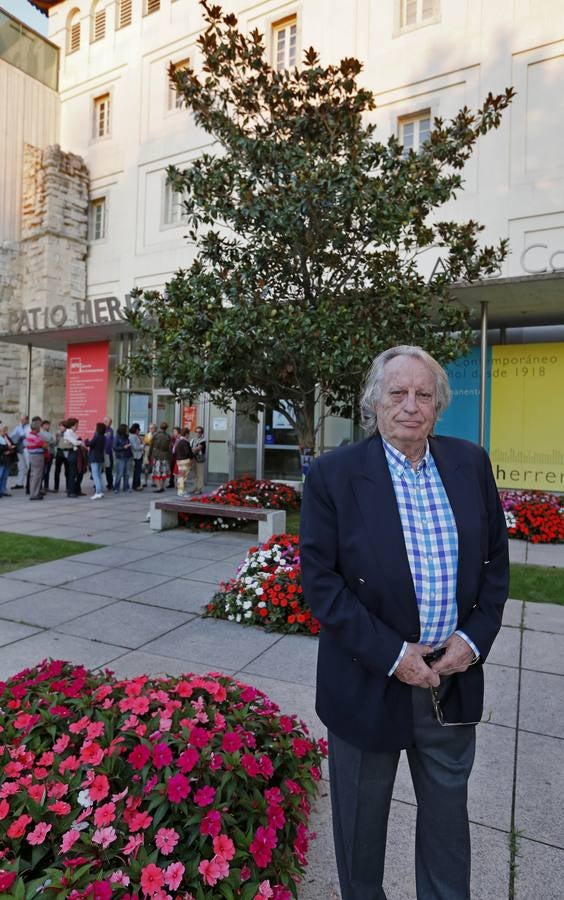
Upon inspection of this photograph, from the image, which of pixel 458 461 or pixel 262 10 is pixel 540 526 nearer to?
pixel 458 461

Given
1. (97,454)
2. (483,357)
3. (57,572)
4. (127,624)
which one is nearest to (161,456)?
(97,454)

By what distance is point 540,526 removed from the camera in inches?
358

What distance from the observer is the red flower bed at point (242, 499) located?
31.3 ft

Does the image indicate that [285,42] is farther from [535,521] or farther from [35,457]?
[535,521]

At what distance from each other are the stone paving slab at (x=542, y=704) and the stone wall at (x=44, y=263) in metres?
19.6

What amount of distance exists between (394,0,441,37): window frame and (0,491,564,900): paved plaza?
45.8 ft

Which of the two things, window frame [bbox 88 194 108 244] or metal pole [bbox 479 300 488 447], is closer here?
metal pole [bbox 479 300 488 447]

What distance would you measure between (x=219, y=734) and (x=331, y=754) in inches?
24.7

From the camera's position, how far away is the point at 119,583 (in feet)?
20.2

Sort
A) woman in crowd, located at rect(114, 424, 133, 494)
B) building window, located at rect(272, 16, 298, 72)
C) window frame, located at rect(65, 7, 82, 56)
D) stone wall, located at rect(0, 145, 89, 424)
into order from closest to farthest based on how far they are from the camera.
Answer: woman in crowd, located at rect(114, 424, 133, 494) < building window, located at rect(272, 16, 298, 72) < stone wall, located at rect(0, 145, 89, 424) < window frame, located at rect(65, 7, 82, 56)

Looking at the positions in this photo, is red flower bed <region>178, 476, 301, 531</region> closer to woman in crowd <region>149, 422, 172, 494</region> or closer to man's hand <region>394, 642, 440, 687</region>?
woman in crowd <region>149, 422, 172, 494</region>

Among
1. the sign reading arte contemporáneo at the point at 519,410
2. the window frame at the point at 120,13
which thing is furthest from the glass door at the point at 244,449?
the window frame at the point at 120,13

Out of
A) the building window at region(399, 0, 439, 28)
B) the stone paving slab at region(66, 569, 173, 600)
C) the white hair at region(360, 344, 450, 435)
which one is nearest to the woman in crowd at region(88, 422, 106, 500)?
the stone paving slab at region(66, 569, 173, 600)

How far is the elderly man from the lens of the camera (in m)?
1.68
